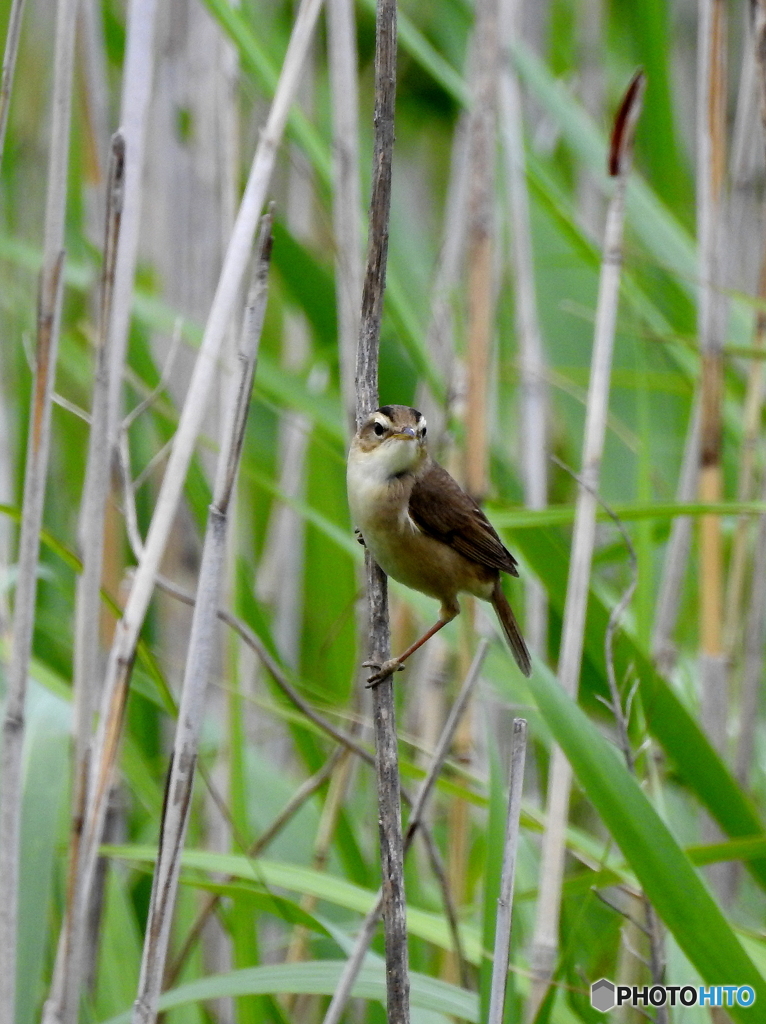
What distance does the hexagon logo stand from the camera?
7.05 feet

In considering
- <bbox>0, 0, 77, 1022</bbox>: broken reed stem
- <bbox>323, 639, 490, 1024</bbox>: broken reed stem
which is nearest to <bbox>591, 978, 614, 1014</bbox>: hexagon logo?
<bbox>323, 639, 490, 1024</bbox>: broken reed stem

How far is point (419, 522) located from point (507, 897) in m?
0.83

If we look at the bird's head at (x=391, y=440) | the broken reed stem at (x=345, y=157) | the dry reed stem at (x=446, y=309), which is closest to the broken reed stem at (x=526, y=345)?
the dry reed stem at (x=446, y=309)

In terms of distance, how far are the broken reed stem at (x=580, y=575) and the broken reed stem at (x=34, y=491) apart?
0.93 m

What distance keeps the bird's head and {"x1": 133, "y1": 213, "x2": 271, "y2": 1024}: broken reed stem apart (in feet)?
1.04

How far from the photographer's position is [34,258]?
298 cm

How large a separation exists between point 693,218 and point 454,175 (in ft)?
3.26

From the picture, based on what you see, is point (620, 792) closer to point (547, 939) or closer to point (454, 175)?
point (547, 939)

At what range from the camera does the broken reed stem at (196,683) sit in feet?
5.47

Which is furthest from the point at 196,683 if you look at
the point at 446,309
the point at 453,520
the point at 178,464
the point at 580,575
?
the point at 446,309

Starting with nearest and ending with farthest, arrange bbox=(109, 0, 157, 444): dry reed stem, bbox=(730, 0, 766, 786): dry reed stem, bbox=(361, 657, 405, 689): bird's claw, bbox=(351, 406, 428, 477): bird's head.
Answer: bbox=(361, 657, 405, 689): bird's claw, bbox=(109, 0, 157, 444): dry reed stem, bbox=(351, 406, 428, 477): bird's head, bbox=(730, 0, 766, 786): dry reed stem

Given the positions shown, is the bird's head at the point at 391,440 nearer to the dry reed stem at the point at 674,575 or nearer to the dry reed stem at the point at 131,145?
the dry reed stem at the point at 131,145

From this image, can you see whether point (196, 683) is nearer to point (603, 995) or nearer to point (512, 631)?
point (512, 631)

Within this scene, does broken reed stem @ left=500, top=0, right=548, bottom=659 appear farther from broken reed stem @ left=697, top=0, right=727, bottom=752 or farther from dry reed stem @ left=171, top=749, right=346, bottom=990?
dry reed stem @ left=171, top=749, right=346, bottom=990
